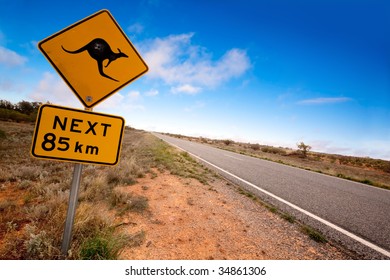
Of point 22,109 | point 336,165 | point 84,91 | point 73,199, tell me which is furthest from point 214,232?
point 22,109

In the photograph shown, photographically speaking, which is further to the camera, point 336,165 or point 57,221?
point 336,165

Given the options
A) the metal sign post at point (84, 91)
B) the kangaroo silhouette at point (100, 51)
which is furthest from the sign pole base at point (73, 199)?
the kangaroo silhouette at point (100, 51)

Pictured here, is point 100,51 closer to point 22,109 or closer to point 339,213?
point 339,213

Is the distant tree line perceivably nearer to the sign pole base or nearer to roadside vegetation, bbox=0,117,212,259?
roadside vegetation, bbox=0,117,212,259

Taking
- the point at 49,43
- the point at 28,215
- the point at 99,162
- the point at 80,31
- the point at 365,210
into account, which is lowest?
the point at 28,215

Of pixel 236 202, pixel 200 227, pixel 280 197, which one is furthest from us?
pixel 280 197

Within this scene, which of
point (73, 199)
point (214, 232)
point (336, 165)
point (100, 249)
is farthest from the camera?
point (336, 165)

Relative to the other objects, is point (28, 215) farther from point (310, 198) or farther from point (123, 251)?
point (310, 198)

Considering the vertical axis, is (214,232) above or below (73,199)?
below

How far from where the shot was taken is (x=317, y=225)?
148 inches

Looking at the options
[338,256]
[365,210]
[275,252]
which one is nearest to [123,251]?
[275,252]

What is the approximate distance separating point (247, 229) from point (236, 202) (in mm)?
1377

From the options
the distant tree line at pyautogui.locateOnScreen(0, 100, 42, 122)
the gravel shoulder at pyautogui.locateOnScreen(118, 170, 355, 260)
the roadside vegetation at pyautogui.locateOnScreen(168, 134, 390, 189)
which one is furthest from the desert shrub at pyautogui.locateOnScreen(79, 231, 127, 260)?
the distant tree line at pyautogui.locateOnScreen(0, 100, 42, 122)

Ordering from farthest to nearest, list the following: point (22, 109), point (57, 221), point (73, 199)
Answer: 1. point (22, 109)
2. point (57, 221)
3. point (73, 199)
